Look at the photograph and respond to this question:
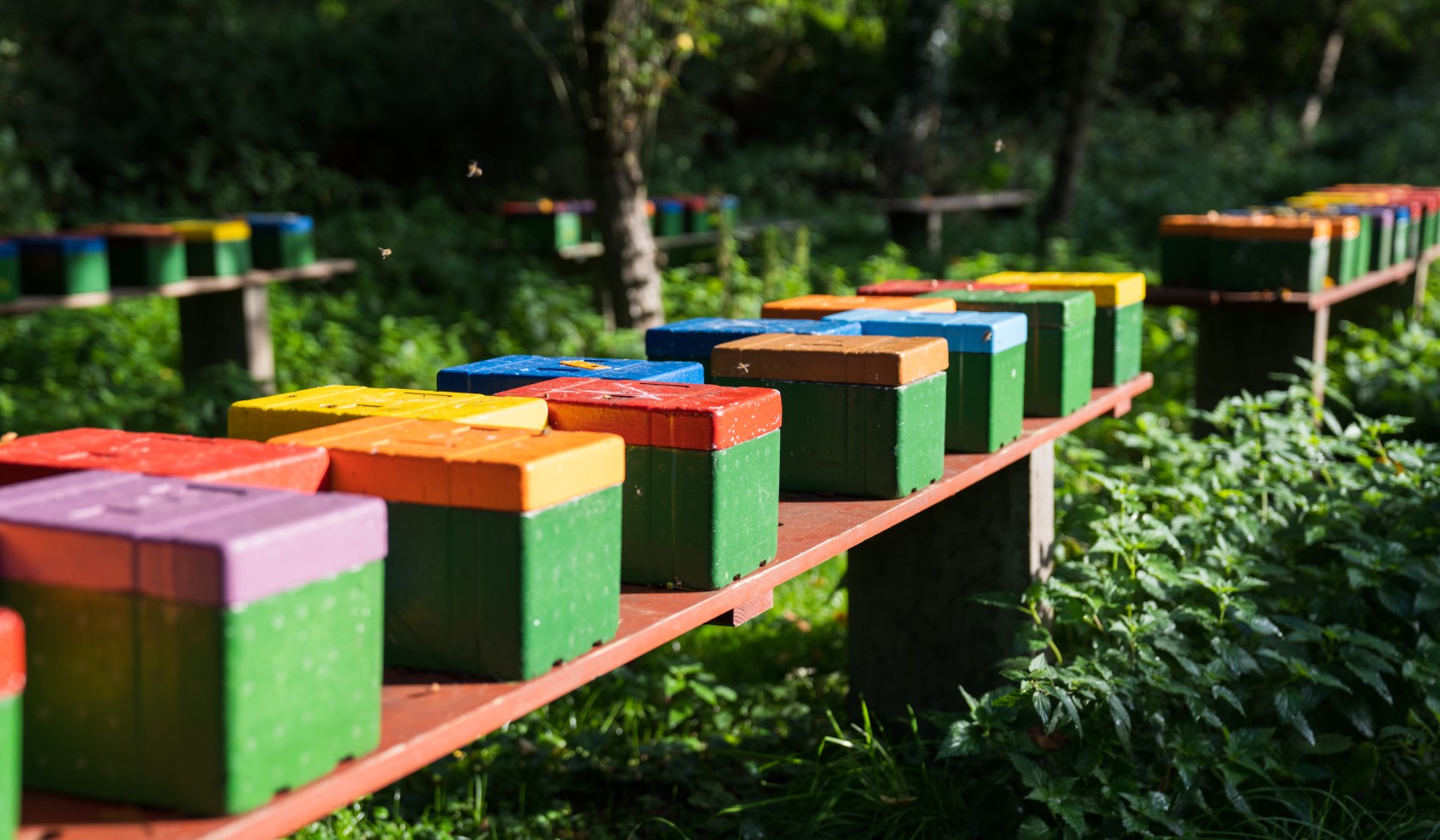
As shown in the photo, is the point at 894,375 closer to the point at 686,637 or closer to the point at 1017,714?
the point at 1017,714

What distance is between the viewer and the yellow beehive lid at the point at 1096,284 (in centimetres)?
403

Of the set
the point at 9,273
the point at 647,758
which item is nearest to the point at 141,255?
the point at 9,273

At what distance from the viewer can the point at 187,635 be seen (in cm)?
158

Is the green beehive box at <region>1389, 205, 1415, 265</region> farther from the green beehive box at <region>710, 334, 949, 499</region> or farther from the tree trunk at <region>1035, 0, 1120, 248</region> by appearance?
the green beehive box at <region>710, 334, 949, 499</region>

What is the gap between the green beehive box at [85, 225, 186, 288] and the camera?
261 inches

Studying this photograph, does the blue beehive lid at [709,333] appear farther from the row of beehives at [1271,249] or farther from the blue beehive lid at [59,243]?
the blue beehive lid at [59,243]

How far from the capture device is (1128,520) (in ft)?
12.3

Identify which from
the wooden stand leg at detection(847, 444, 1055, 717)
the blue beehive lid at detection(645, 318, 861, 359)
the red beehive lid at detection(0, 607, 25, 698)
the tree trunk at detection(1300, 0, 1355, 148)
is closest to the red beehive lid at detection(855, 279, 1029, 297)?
the wooden stand leg at detection(847, 444, 1055, 717)

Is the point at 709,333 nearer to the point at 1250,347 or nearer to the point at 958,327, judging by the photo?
the point at 958,327

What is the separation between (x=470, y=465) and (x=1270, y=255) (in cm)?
430

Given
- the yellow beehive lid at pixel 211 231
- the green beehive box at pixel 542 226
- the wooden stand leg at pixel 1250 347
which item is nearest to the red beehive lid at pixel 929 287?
the wooden stand leg at pixel 1250 347

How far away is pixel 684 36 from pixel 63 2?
8.52 m

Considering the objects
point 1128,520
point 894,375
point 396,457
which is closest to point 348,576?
point 396,457

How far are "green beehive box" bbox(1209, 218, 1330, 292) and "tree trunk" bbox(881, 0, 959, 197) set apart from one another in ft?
28.2
